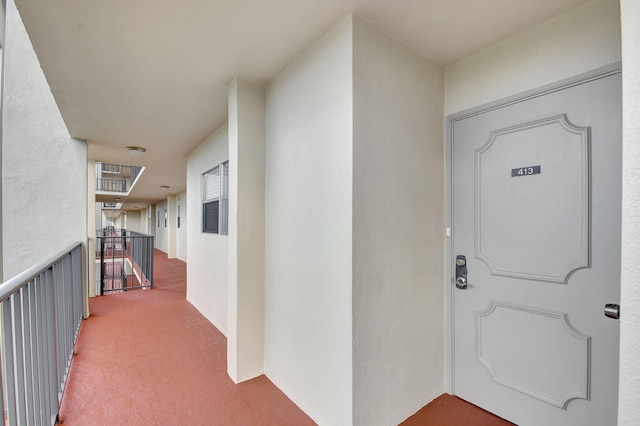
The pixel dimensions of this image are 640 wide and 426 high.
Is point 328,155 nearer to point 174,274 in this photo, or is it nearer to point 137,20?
point 137,20

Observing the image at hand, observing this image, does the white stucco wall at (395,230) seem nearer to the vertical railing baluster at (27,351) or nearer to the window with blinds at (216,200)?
the vertical railing baluster at (27,351)

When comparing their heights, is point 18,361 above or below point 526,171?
below

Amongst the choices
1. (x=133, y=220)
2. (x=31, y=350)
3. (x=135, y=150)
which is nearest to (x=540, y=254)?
(x=31, y=350)

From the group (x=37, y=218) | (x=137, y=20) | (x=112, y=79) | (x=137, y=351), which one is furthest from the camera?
(x=37, y=218)

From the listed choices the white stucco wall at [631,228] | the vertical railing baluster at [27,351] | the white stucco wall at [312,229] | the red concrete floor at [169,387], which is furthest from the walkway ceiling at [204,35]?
the red concrete floor at [169,387]

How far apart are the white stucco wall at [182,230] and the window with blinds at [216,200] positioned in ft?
19.8

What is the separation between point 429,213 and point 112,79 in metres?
2.69

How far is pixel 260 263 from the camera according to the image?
2381 mm

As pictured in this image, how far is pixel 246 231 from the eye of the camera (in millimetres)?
2312

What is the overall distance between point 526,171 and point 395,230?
0.88 m

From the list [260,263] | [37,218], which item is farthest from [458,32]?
[37,218]

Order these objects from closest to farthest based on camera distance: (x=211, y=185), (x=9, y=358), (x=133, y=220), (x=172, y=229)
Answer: (x=9, y=358) → (x=211, y=185) → (x=172, y=229) → (x=133, y=220)

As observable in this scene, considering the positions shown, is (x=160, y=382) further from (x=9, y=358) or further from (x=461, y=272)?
(x=461, y=272)

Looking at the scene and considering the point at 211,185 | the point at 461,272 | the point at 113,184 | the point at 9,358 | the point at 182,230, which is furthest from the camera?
the point at 113,184
